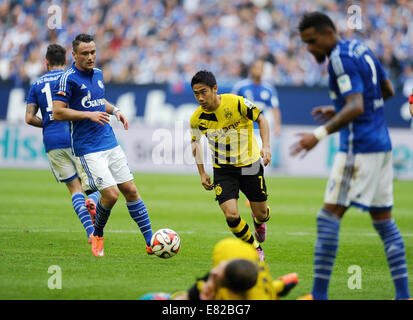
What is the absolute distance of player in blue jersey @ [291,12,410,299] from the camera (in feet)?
16.2

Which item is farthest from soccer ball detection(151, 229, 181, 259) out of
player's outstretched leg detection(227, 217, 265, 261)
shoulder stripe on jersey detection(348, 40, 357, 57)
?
shoulder stripe on jersey detection(348, 40, 357, 57)

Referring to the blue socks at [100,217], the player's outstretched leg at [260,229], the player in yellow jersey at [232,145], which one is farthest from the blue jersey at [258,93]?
the blue socks at [100,217]

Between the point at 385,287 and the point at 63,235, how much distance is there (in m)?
4.71

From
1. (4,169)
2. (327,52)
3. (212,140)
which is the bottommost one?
(4,169)

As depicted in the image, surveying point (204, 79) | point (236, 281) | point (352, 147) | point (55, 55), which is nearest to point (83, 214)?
point (55, 55)

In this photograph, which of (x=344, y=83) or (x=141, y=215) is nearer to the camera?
(x=344, y=83)

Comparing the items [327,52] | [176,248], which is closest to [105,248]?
[176,248]

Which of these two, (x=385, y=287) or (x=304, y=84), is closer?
(x=385, y=287)

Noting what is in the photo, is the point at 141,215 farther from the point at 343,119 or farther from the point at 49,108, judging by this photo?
the point at 343,119

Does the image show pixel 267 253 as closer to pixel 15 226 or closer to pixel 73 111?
pixel 73 111

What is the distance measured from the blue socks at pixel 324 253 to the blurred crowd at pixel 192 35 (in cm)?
1660

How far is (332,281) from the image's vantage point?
614cm

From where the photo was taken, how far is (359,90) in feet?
16.1

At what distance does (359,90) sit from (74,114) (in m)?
3.34
